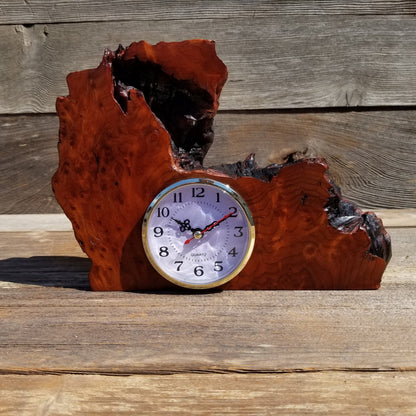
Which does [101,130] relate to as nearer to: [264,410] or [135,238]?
[135,238]

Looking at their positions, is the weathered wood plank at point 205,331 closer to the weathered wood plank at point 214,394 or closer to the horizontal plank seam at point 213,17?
the weathered wood plank at point 214,394

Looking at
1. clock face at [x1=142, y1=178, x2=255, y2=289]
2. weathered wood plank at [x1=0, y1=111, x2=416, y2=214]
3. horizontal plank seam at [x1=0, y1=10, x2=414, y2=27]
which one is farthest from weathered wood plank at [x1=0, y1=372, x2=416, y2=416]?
horizontal plank seam at [x1=0, y1=10, x2=414, y2=27]

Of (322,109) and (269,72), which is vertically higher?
(269,72)

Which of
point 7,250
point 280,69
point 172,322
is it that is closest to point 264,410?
point 172,322

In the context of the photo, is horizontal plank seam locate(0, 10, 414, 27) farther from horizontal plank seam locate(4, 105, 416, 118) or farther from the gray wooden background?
horizontal plank seam locate(4, 105, 416, 118)

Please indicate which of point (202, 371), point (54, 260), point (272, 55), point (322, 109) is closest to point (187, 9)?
point (272, 55)

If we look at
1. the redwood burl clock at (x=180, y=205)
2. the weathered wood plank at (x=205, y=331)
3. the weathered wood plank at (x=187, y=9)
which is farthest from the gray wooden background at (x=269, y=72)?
the weathered wood plank at (x=205, y=331)

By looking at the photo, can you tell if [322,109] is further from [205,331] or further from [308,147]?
[205,331]
